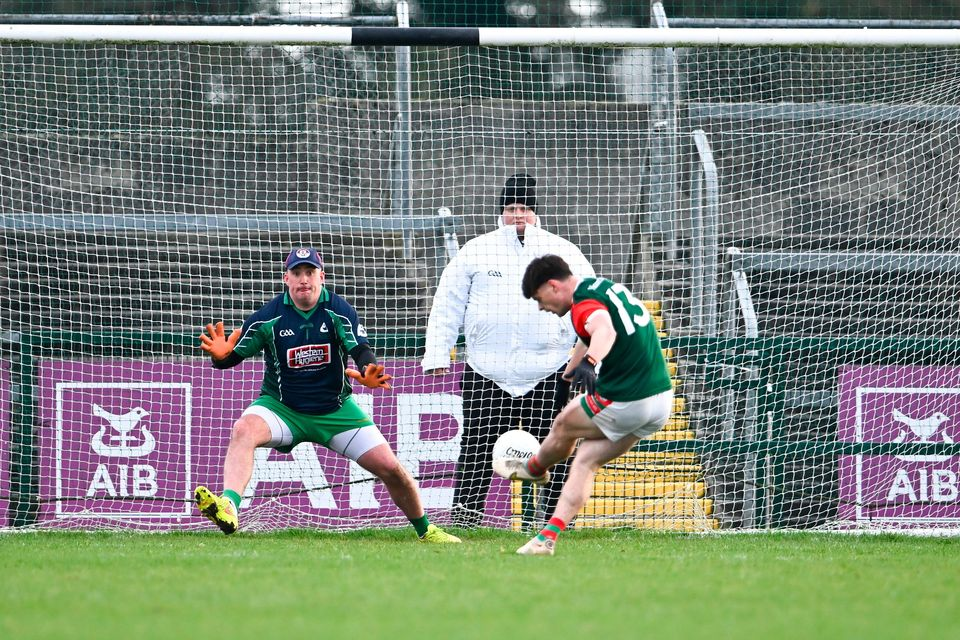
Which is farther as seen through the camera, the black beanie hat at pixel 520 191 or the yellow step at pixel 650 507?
the yellow step at pixel 650 507

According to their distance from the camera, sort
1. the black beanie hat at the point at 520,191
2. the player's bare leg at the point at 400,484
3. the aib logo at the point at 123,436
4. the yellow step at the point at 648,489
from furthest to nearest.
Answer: the yellow step at the point at 648,489 → the aib logo at the point at 123,436 → the black beanie hat at the point at 520,191 → the player's bare leg at the point at 400,484

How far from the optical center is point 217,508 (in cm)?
672

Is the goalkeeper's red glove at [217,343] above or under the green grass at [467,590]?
above

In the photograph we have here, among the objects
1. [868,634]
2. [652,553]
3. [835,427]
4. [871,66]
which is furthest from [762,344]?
[868,634]

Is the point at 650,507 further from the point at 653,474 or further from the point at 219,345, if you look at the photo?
the point at 219,345

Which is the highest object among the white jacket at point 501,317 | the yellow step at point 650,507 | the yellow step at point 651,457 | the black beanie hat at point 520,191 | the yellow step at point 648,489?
the black beanie hat at point 520,191

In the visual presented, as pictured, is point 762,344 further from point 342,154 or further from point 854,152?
point 342,154

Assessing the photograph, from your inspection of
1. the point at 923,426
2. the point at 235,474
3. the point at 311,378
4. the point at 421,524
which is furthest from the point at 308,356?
the point at 923,426

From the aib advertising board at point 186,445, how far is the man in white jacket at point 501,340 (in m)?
0.68

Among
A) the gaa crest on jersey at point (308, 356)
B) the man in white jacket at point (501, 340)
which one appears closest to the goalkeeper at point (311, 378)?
the gaa crest on jersey at point (308, 356)

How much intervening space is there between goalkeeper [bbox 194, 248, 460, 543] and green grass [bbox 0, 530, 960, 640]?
0.53 meters

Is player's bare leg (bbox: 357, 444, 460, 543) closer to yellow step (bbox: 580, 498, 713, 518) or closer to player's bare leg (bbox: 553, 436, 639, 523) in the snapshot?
player's bare leg (bbox: 553, 436, 639, 523)

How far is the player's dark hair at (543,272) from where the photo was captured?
20.5 feet

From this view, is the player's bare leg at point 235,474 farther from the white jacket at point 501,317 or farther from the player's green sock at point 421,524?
the white jacket at point 501,317
